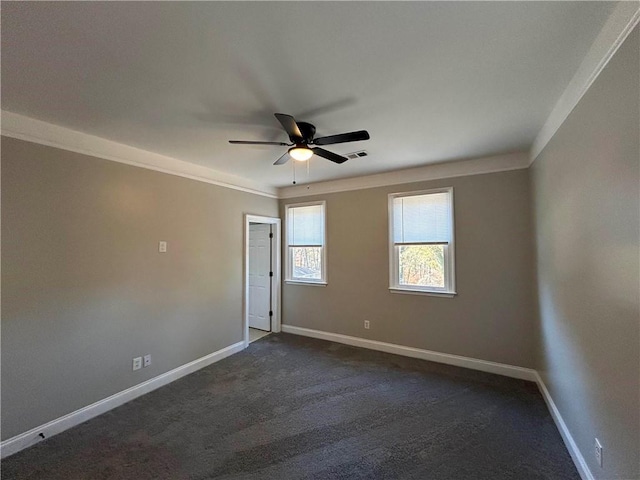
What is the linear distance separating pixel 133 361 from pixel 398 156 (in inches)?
148

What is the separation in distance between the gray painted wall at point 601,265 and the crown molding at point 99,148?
3.78m

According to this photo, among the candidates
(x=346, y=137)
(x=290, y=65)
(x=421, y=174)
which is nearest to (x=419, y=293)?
(x=421, y=174)

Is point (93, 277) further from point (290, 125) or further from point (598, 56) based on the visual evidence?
point (598, 56)

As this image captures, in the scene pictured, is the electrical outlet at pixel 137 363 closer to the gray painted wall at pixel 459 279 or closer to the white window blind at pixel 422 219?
the gray painted wall at pixel 459 279

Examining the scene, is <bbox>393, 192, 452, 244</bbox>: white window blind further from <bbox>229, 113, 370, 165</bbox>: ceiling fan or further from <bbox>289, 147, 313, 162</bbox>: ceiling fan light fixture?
<bbox>289, 147, 313, 162</bbox>: ceiling fan light fixture

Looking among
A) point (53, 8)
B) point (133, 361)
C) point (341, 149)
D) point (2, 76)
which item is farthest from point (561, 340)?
point (2, 76)

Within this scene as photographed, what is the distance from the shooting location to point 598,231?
1624 millimetres

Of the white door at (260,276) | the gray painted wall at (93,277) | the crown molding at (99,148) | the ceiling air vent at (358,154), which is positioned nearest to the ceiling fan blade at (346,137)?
the ceiling air vent at (358,154)

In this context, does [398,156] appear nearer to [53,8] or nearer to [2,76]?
[53,8]

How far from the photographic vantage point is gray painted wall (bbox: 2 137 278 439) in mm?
2277

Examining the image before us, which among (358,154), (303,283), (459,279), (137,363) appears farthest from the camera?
(303,283)

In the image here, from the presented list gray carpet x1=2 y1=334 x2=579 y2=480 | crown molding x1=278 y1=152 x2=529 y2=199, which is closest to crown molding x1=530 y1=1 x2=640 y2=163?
crown molding x1=278 y1=152 x2=529 y2=199

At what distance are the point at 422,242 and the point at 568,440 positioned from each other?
2423 millimetres

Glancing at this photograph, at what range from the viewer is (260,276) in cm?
546
